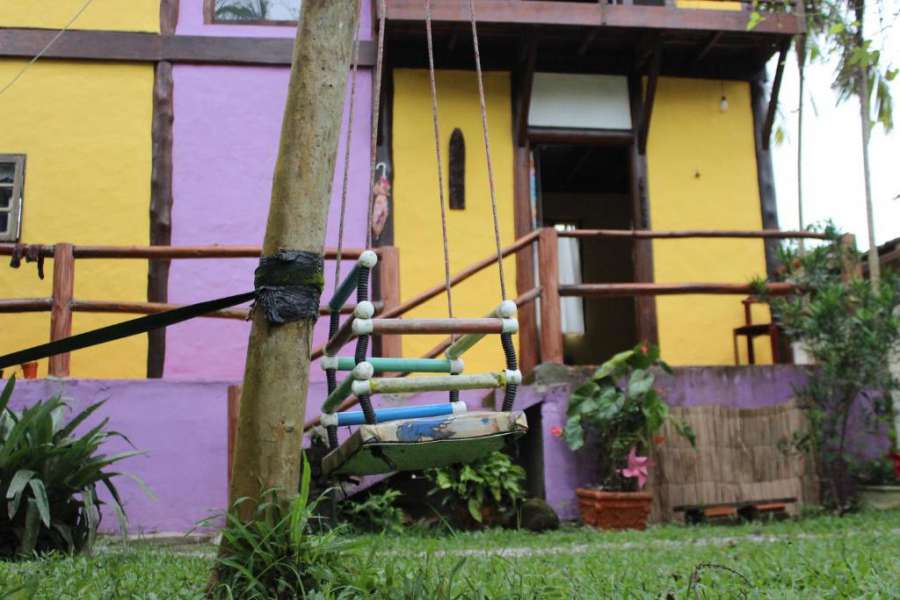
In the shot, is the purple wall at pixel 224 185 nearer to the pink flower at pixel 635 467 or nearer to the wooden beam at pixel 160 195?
the wooden beam at pixel 160 195

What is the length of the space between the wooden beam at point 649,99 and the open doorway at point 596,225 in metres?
2.84

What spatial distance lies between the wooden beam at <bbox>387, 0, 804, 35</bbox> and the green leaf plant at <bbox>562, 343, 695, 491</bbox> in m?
3.49

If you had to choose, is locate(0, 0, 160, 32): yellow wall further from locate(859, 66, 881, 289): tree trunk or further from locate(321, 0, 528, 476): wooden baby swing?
locate(859, 66, 881, 289): tree trunk

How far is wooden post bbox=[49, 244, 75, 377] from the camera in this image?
6484 millimetres

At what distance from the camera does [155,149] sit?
28.1ft

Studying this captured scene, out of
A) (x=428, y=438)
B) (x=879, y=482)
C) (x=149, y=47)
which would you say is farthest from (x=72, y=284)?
(x=879, y=482)

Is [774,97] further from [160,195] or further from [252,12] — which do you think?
[160,195]

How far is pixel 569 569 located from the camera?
4145 millimetres

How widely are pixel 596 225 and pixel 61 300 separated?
8602mm

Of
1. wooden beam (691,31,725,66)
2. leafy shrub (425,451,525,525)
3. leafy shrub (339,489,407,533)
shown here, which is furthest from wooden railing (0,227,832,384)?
wooden beam (691,31,725,66)

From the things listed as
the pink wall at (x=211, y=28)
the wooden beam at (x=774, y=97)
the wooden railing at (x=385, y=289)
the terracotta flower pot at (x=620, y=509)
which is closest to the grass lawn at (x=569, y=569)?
the terracotta flower pot at (x=620, y=509)

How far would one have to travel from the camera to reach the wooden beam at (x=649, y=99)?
8.80m

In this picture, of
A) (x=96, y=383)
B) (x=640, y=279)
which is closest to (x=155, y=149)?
(x=96, y=383)

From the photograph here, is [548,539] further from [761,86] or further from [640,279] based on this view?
[761,86]
